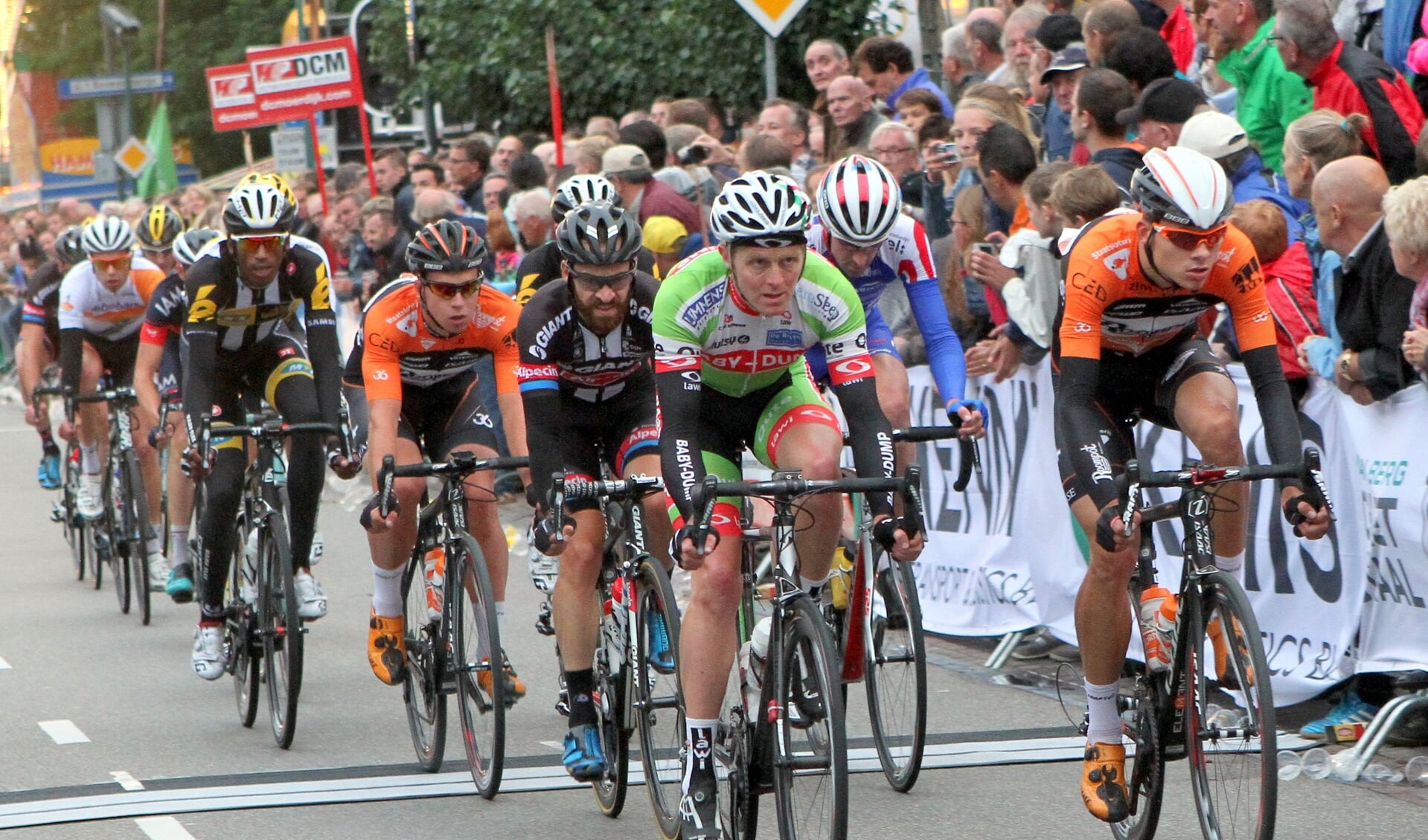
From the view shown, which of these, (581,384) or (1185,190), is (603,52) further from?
(1185,190)

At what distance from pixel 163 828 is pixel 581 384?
2.04 m

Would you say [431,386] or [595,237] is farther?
[431,386]

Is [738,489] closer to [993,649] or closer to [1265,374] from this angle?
[1265,374]

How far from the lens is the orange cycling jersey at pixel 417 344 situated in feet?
23.1

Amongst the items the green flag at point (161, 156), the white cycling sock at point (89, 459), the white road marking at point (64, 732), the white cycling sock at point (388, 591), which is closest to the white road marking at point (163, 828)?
the white cycling sock at point (388, 591)

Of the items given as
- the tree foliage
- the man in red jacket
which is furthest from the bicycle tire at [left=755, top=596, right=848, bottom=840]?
the tree foliage

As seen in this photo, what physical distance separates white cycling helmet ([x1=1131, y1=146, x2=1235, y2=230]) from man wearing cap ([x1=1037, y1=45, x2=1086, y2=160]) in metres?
4.48

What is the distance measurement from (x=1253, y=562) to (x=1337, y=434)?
0.66 metres

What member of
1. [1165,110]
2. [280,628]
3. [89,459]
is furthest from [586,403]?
[89,459]

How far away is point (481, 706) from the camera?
6.49 metres

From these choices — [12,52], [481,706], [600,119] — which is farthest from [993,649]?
[12,52]

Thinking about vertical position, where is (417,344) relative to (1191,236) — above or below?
below

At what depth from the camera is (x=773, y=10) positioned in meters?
10.7

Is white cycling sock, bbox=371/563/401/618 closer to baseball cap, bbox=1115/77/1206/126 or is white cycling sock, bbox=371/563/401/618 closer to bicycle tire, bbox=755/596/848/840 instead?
bicycle tire, bbox=755/596/848/840
